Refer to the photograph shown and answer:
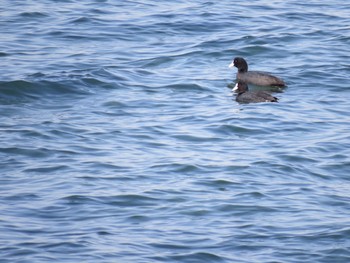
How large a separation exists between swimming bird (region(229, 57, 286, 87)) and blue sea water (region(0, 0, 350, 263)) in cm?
24

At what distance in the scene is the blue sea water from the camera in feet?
36.4

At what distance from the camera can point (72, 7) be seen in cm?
2503

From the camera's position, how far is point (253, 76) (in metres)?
18.7

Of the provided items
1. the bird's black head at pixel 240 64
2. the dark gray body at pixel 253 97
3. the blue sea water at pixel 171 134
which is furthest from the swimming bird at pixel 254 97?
the bird's black head at pixel 240 64

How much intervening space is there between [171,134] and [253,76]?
11.7 ft

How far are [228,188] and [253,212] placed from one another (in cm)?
102

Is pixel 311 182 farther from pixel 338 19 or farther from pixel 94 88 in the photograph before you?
pixel 338 19

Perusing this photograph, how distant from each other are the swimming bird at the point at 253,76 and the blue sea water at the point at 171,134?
0.24m

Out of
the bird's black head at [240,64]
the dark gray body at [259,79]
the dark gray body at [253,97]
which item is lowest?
the dark gray body at [253,97]

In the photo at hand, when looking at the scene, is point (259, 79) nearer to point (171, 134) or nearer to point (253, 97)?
point (253, 97)

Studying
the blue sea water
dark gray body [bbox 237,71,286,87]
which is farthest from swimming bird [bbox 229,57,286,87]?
the blue sea water

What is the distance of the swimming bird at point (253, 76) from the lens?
18109 millimetres

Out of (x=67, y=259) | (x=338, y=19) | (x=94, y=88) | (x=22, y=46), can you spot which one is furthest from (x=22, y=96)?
(x=338, y=19)

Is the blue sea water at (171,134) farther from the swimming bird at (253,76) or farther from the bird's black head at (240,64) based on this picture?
the bird's black head at (240,64)
